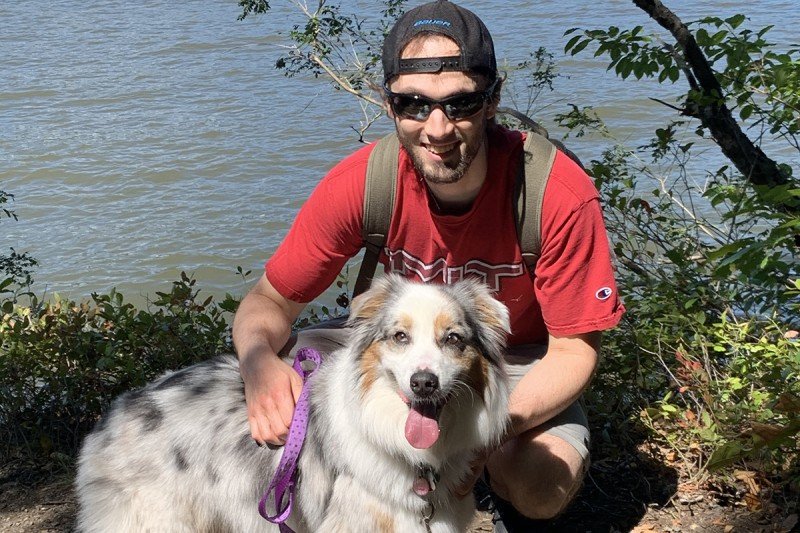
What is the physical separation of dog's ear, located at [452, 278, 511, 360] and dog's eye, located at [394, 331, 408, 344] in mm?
266

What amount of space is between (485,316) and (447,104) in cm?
88

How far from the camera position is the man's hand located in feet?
11.3

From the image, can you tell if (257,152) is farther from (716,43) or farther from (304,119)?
(716,43)

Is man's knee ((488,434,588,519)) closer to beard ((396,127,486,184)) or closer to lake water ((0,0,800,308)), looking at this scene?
beard ((396,127,486,184))

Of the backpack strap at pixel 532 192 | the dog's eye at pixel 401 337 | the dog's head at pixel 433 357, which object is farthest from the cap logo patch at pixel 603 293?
the dog's eye at pixel 401 337

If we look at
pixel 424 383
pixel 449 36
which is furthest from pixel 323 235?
pixel 424 383

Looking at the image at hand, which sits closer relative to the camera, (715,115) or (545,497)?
(545,497)

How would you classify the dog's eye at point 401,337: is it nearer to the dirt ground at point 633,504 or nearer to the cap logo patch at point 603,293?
the cap logo patch at point 603,293

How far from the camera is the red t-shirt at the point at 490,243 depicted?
11.9 feet

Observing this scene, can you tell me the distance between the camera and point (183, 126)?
11.3 m

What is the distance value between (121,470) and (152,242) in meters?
5.31

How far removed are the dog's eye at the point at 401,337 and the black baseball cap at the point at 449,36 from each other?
3.60 feet

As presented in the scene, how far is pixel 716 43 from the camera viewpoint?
4.89 m

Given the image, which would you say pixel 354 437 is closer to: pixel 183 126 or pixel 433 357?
pixel 433 357
